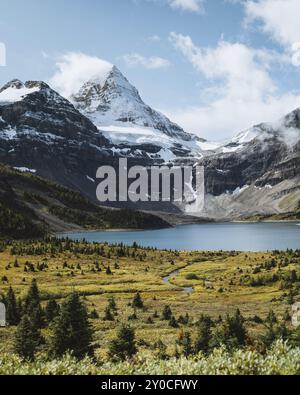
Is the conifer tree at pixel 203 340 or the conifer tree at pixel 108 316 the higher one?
the conifer tree at pixel 203 340

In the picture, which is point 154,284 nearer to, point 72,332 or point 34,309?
point 34,309

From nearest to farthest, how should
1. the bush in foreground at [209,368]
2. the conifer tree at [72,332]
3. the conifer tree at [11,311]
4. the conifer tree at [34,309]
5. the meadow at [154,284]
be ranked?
the bush in foreground at [209,368]
the conifer tree at [72,332]
the conifer tree at [34,309]
the conifer tree at [11,311]
the meadow at [154,284]

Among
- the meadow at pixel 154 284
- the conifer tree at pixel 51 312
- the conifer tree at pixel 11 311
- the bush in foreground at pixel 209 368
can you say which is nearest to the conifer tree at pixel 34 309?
the conifer tree at pixel 51 312

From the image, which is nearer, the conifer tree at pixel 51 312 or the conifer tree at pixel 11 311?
the conifer tree at pixel 11 311

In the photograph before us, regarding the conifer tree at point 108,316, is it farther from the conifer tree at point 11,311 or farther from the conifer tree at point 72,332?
the conifer tree at point 72,332

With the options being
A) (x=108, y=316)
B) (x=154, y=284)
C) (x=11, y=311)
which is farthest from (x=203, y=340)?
(x=154, y=284)

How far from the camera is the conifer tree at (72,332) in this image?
129ft

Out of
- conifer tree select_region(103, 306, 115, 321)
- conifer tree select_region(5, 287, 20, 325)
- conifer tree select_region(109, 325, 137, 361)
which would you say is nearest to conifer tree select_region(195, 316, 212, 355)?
conifer tree select_region(109, 325, 137, 361)

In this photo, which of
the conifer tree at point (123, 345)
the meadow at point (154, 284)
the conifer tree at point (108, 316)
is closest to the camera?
the conifer tree at point (123, 345)

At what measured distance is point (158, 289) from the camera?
92000 mm

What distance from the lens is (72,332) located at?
39.9 metres
